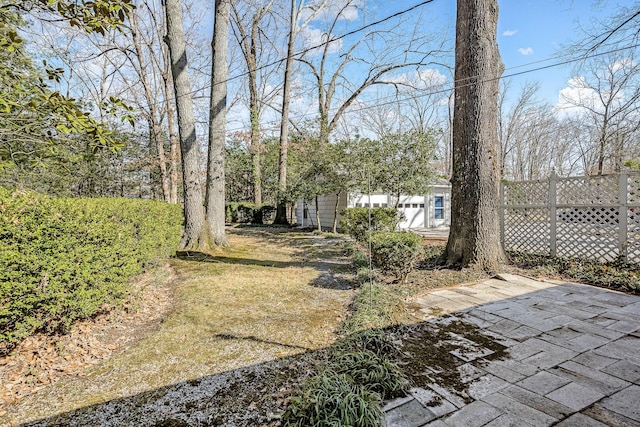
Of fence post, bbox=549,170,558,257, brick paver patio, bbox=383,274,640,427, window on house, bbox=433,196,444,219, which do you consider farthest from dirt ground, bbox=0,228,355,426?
window on house, bbox=433,196,444,219

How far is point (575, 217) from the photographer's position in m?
5.58

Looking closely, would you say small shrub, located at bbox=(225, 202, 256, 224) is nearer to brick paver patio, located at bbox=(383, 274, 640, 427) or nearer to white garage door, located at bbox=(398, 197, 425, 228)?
white garage door, located at bbox=(398, 197, 425, 228)

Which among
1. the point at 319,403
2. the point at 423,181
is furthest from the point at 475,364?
the point at 423,181

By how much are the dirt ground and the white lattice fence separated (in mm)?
4136

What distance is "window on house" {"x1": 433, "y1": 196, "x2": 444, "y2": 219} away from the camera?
1525 cm

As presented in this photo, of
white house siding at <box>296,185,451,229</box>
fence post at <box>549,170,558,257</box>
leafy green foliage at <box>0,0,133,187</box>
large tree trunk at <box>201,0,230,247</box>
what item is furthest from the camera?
white house siding at <box>296,185,451,229</box>

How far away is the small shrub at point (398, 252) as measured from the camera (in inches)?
172

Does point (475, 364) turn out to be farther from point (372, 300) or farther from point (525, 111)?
point (525, 111)

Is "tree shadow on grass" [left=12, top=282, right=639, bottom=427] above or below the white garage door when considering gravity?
below

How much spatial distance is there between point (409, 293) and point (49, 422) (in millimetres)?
3686

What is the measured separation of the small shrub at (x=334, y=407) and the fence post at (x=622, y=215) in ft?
17.9

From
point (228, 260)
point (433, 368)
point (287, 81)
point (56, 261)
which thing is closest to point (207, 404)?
point (433, 368)

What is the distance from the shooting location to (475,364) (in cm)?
238

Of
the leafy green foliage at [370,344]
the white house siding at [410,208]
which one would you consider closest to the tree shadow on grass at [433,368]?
the leafy green foliage at [370,344]
